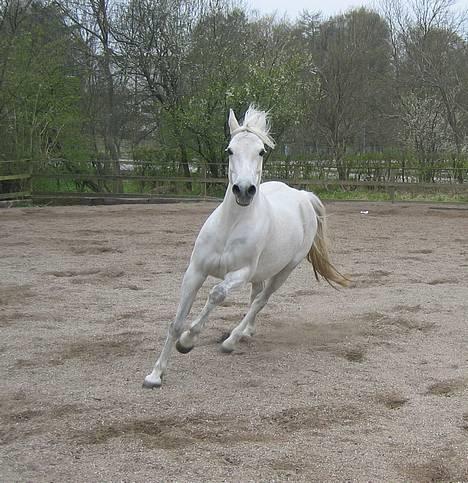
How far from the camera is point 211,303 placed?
173 inches

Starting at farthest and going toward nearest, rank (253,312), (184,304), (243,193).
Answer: (253,312) < (184,304) < (243,193)

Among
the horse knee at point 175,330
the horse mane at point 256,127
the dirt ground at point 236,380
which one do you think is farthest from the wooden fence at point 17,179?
the horse knee at point 175,330

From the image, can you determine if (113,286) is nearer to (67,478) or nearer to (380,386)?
(380,386)

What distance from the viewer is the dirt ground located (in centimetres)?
323

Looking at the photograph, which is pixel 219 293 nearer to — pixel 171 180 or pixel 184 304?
pixel 184 304

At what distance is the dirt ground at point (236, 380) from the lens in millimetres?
3230

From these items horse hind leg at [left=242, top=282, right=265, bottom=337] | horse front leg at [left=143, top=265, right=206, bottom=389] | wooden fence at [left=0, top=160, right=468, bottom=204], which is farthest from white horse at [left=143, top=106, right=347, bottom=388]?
wooden fence at [left=0, top=160, right=468, bottom=204]

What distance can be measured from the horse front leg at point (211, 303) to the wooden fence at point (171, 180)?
1532cm

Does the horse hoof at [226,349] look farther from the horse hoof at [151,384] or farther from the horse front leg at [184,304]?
the horse hoof at [151,384]

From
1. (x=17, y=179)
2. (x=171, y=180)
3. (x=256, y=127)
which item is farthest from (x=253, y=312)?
(x=171, y=180)

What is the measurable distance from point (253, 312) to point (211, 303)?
1.25 meters

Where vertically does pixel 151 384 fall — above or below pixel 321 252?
below

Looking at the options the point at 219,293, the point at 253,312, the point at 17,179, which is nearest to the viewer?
the point at 219,293

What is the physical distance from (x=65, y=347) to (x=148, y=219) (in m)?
10.3
